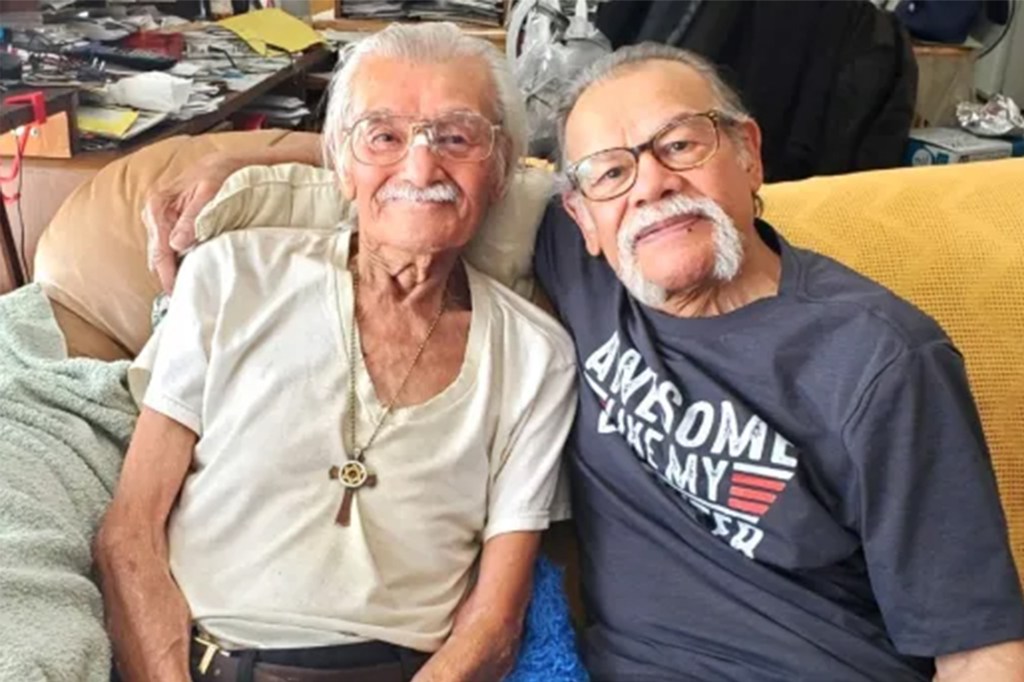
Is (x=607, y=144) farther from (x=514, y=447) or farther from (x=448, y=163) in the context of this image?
(x=514, y=447)

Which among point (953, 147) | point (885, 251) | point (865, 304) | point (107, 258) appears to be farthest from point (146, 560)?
point (953, 147)

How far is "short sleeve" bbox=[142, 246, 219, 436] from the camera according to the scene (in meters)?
1.31

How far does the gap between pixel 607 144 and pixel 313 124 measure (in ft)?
5.69

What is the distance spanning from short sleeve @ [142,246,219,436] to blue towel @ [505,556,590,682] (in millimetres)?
471

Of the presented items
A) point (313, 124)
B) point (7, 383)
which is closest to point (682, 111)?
point (7, 383)

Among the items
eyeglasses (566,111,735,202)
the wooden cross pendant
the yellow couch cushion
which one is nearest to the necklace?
the wooden cross pendant

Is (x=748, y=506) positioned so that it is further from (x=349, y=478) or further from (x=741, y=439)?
(x=349, y=478)

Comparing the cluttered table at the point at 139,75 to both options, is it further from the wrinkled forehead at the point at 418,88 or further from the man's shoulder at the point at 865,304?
the man's shoulder at the point at 865,304

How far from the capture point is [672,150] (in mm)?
1304

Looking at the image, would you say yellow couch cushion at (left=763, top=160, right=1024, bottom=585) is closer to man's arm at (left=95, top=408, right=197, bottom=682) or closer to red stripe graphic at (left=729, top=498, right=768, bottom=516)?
red stripe graphic at (left=729, top=498, right=768, bottom=516)

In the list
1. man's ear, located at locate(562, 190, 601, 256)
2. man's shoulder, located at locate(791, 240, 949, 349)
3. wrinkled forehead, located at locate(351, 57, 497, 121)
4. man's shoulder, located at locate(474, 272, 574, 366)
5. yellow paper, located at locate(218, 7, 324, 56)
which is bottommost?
yellow paper, located at locate(218, 7, 324, 56)

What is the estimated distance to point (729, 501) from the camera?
1230mm

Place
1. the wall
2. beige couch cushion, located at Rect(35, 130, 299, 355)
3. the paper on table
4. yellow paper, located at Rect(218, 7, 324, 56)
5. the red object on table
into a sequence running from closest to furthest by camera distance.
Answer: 1. beige couch cushion, located at Rect(35, 130, 299, 355)
2. the paper on table
3. the red object on table
4. yellow paper, located at Rect(218, 7, 324, 56)
5. the wall

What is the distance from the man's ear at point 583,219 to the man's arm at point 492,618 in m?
0.37
